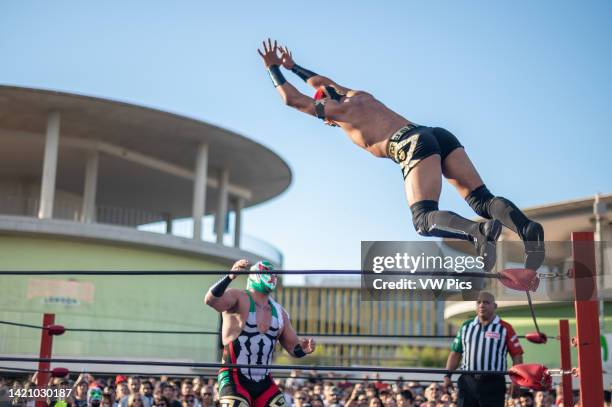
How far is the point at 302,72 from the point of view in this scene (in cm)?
567

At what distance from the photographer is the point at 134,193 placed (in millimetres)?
31578

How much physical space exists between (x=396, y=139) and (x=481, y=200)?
0.67 metres

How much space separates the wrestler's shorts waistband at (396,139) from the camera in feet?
16.3

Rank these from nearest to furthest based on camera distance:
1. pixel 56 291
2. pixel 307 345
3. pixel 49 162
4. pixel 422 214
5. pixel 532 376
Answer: pixel 532 376 < pixel 422 214 < pixel 307 345 < pixel 56 291 < pixel 49 162

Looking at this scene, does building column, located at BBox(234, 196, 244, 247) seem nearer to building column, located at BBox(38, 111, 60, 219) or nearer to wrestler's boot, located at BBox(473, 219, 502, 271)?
building column, located at BBox(38, 111, 60, 219)

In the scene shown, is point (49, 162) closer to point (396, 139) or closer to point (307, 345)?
point (307, 345)

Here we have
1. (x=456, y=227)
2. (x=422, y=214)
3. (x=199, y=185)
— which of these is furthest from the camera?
(x=199, y=185)

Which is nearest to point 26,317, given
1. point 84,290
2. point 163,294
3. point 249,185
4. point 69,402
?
point 84,290

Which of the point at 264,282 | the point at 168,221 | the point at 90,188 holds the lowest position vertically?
the point at 264,282

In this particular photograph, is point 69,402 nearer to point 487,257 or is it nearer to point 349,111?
point 349,111

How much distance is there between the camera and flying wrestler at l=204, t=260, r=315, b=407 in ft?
18.4

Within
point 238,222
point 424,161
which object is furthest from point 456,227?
point 238,222

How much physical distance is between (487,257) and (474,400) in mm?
2718

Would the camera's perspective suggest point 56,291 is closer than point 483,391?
No
